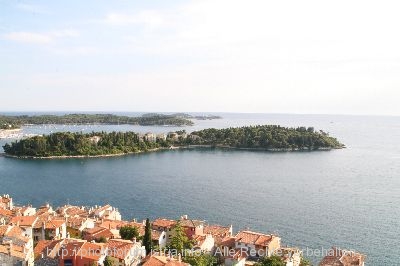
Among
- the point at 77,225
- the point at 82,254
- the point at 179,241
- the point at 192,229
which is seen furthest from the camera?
the point at 77,225

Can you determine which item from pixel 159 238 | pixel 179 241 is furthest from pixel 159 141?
pixel 179 241

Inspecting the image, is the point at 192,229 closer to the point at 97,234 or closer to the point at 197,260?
the point at 97,234

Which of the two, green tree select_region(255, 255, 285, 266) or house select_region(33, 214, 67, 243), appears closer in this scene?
green tree select_region(255, 255, 285, 266)

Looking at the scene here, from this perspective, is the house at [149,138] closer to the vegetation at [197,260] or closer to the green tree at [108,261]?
the vegetation at [197,260]

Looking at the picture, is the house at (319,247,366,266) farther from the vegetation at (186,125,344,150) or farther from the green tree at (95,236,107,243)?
the vegetation at (186,125,344,150)

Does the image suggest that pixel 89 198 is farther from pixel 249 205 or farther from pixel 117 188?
pixel 249 205

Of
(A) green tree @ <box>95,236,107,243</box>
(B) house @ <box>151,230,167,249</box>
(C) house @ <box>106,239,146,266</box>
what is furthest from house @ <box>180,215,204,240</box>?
(C) house @ <box>106,239,146,266</box>

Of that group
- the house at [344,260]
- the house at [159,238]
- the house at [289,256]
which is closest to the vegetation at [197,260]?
the house at [289,256]

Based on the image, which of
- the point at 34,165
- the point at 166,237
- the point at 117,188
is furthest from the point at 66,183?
the point at 166,237
